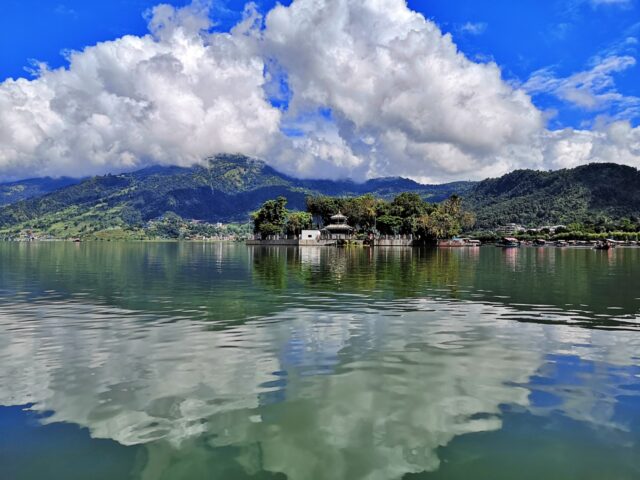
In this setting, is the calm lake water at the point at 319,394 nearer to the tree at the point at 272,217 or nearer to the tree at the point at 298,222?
the tree at the point at 298,222

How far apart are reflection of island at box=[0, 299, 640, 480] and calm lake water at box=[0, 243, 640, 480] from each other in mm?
Result: 53

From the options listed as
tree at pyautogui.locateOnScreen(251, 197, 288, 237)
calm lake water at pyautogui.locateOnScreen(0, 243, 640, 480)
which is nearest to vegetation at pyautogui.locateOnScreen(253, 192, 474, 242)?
tree at pyautogui.locateOnScreen(251, 197, 288, 237)

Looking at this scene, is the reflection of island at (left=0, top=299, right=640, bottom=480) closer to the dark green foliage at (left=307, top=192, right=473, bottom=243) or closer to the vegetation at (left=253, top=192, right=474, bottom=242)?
the dark green foliage at (left=307, top=192, right=473, bottom=243)

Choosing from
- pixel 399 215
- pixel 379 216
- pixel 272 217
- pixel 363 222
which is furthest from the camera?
pixel 272 217

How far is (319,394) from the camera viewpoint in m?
11.9

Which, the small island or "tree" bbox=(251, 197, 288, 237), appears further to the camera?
"tree" bbox=(251, 197, 288, 237)

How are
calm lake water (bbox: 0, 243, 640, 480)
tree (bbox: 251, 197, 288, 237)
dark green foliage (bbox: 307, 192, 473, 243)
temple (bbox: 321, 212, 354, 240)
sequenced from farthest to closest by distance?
tree (bbox: 251, 197, 288, 237)
temple (bbox: 321, 212, 354, 240)
dark green foliage (bbox: 307, 192, 473, 243)
calm lake water (bbox: 0, 243, 640, 480)

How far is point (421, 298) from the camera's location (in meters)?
30.6

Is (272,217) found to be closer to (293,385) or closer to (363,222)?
(363,222)

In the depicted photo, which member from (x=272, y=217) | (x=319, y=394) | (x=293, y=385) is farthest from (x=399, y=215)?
(x=319, y=394)

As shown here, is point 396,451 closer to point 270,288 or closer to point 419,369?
point 419,369

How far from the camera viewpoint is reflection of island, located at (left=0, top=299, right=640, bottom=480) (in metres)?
9.02

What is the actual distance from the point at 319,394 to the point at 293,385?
999 millimetres

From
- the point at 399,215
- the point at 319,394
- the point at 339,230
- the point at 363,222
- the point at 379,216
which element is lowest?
the point at 319,394
